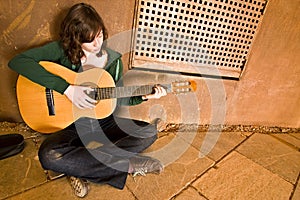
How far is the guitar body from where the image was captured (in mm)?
1505

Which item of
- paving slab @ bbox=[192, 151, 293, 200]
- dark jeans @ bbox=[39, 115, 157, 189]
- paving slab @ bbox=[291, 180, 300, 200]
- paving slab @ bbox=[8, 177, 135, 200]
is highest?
dark jeans @ bbox=[39, 115, 157, 189]

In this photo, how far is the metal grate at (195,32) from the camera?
5.74ft

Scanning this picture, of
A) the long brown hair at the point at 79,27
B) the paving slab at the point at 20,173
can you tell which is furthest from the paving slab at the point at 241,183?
the long brown hair at the point at 79,27

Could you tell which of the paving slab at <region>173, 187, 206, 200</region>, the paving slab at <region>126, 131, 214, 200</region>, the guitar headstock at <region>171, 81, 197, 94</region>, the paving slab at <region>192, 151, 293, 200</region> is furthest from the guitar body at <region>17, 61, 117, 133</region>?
the paving slab at <region>192, 151, 293, 200</region>

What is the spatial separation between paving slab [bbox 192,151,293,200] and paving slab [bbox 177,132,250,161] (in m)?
0.10

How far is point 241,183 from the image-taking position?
1764mm

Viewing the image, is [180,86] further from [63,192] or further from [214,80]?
[63,192]

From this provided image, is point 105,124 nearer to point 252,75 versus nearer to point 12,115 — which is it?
point 12,115

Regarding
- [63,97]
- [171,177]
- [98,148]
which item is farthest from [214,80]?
[63,97]

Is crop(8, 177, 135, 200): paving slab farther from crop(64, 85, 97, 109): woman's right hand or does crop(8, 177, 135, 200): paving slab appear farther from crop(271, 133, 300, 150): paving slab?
crop(271, 133, 300, 150): paving slab

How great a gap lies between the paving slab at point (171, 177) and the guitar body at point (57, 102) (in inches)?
24.9

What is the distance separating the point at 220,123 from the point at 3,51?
2.23 metres

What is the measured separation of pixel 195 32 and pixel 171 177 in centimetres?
124

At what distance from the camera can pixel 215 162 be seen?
1.95 m
